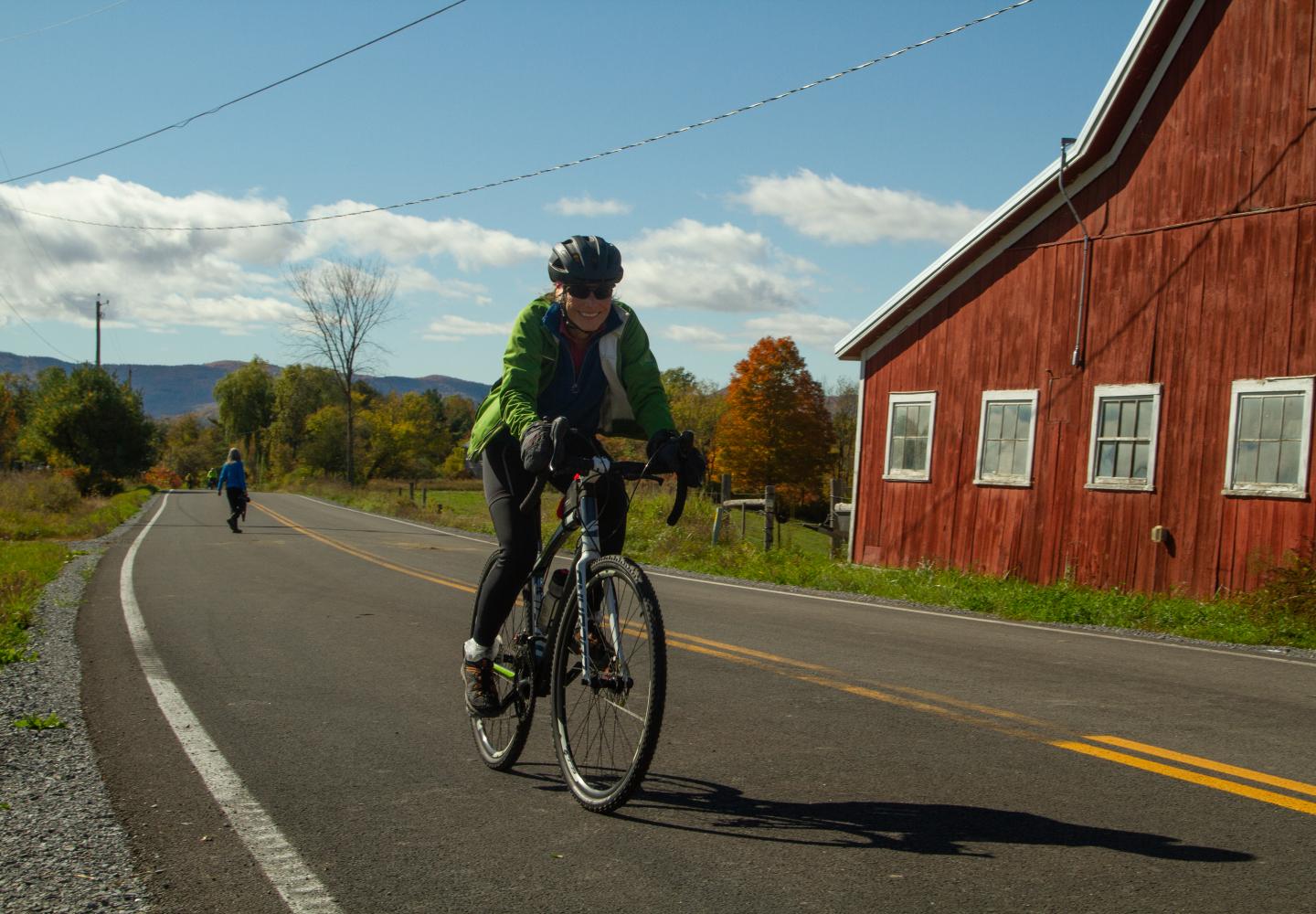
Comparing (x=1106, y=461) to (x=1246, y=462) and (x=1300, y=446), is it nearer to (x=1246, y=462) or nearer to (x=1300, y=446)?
(x=1246, y=462)

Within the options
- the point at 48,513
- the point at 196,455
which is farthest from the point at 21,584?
the point at 196,455

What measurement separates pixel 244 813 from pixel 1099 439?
1311 cm

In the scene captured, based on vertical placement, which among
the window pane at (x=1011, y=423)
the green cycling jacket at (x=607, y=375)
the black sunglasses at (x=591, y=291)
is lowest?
the green cycling jacket at (x=607, y=375)

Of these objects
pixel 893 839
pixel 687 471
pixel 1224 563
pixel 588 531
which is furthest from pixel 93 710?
pixel 1224 563

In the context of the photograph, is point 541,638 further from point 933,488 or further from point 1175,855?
point 933,488

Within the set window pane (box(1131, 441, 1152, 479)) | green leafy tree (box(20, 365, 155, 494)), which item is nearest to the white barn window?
window pane (box(1131, 441, 1152, 479))

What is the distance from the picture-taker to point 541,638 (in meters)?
4.41

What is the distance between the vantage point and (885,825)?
395cm

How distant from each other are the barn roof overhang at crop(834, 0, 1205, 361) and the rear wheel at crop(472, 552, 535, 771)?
42.4ft

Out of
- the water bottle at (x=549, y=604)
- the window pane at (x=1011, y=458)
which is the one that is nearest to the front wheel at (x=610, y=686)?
the water bottle at (x=549, y=604)

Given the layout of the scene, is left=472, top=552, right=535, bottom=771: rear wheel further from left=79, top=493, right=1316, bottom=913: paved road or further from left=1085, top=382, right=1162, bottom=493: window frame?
left=1085, top=382, right=1162, bottom=493: window frame

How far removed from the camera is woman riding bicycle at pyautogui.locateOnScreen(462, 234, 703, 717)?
171 inches

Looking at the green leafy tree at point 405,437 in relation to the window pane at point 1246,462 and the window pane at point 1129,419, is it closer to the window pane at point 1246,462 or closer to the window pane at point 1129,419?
the window pane at point 1129,419

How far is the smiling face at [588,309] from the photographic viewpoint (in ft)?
14.4
